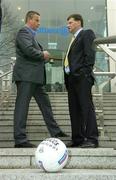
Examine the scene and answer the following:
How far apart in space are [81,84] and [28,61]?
770 millimetres

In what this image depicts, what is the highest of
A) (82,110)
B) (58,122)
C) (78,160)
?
(82,110)

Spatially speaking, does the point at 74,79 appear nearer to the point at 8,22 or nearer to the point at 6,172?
the point at 6,172

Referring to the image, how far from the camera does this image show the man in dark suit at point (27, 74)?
5.64m

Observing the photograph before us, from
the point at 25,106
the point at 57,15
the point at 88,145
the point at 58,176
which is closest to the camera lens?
the point at 58,176

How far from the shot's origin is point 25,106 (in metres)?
5.68

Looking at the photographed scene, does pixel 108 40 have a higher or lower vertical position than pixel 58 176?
higher

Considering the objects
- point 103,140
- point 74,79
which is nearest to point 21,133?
point 74,79

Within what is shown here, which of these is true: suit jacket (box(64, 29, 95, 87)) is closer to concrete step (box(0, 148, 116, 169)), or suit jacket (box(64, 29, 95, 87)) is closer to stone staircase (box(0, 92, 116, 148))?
stone staircase (box(0, 92, 116, 148))

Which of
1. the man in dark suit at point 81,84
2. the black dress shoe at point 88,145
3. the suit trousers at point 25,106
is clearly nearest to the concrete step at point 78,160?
the black dress shoe at point 88,145

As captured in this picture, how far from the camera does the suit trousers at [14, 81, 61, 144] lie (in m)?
5.58

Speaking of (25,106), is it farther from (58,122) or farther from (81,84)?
(58,122)

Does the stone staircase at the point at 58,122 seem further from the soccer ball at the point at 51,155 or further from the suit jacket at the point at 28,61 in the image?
the soccer ball at the point at 51,155

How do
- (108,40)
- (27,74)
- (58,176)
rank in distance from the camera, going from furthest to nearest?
(27,74) → (108,40) → (58,176)

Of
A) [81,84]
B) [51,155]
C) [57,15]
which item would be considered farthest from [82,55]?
[57,15]
